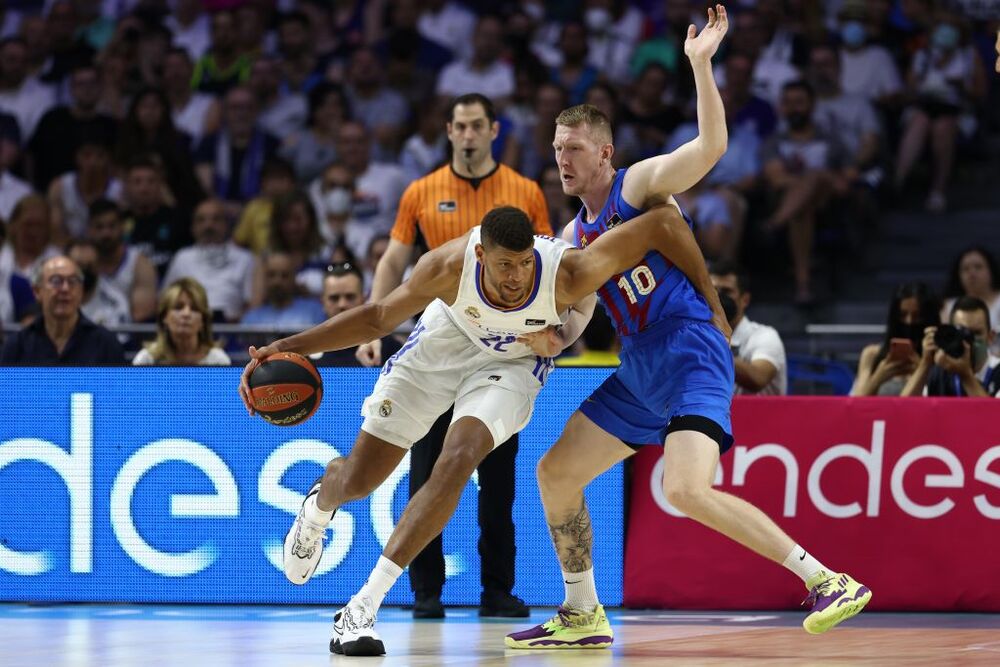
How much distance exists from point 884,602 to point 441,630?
105 inches

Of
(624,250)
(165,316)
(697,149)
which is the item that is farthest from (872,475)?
(165,316)

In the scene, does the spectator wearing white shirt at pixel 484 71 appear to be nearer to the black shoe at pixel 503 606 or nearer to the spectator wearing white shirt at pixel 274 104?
the spectator wearing white shirt at pixel 274 104

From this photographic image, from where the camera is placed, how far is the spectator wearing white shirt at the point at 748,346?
957 centimetres

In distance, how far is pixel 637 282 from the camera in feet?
23.2

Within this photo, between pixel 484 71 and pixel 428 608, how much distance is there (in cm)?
747

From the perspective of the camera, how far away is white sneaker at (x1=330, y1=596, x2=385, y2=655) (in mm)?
6691

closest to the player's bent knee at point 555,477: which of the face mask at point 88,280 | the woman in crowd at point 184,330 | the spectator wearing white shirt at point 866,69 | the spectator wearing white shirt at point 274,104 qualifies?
the woman in crowd at point 184,330

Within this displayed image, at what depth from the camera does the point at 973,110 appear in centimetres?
1455

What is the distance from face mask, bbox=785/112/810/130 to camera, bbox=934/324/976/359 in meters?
4.72

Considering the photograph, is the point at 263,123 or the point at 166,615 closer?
the point at 166,615

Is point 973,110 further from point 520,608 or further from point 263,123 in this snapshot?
point 520,608

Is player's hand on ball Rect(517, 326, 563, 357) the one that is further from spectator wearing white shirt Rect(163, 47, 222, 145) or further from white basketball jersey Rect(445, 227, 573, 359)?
spectator wearing white shirt Rect(163, 47, 222, 145)

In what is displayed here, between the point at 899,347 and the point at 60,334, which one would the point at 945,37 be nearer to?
the point at 899,347

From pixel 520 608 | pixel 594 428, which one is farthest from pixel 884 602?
pixel 594 428
